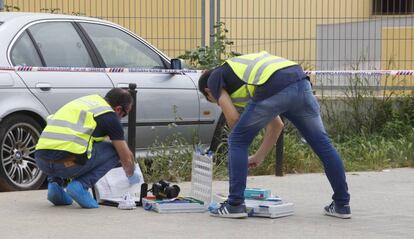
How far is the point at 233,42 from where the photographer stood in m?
12.2

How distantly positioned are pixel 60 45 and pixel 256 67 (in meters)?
2.72

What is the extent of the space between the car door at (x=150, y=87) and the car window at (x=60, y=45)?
176mm

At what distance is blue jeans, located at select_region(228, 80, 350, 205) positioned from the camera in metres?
6.67

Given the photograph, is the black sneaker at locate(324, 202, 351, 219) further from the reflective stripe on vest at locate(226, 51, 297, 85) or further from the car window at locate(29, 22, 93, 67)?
the car window at locate(29, 22, 93, 67)

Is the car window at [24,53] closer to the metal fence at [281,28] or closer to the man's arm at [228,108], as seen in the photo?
the man's arm at [228,108]

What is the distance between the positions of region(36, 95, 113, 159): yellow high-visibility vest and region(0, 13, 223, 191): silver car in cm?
87

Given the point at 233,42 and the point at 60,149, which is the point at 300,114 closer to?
the point at 60,149

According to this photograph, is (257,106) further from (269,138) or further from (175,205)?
(175,205)

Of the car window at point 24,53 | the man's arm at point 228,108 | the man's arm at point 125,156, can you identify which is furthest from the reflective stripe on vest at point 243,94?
the car window at point 24,53

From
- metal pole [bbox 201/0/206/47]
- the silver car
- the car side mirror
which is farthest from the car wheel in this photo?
metal pole [bbox 201/0/206/47]

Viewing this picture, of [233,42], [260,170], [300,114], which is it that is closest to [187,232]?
[300,114]

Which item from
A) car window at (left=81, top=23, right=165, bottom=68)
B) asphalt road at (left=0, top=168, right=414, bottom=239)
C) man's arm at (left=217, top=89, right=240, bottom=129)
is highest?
car window at (left=81, top=23, right=165, bottom=68)

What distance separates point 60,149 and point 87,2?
683cm

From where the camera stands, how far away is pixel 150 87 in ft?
29.5
